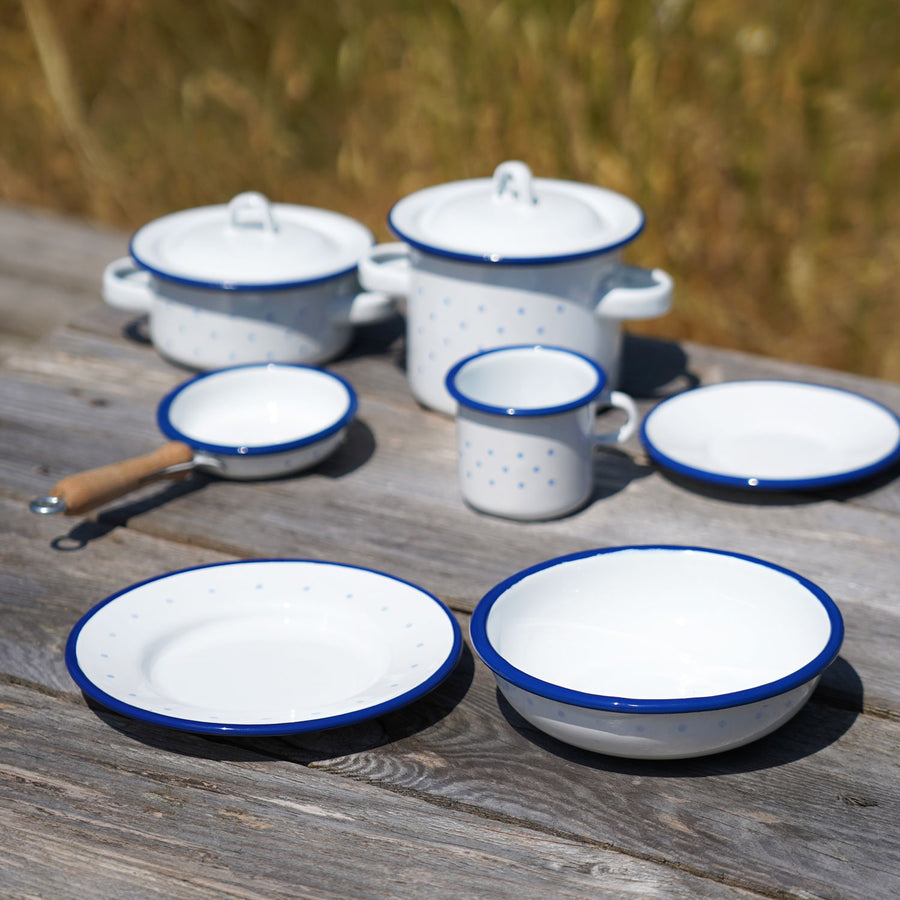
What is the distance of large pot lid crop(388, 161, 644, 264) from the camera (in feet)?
3.77

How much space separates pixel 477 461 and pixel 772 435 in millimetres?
323

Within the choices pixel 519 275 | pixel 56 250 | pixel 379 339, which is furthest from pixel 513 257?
pixel 56 250

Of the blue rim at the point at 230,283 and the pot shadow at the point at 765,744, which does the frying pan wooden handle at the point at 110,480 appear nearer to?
the blue rim at the point at 230,283

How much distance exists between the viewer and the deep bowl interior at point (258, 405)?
3.92ft

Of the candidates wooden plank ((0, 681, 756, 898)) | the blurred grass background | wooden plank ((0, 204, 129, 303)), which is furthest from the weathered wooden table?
the blurred grass background

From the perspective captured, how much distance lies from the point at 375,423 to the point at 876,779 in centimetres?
66

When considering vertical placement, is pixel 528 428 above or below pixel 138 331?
above

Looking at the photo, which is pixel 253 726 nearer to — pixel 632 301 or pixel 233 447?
pixel 233 447

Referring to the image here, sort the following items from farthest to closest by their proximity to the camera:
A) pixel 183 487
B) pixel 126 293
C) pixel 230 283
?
1. pixel 126 293
2. pixel 230 283
3. pixel 183 487

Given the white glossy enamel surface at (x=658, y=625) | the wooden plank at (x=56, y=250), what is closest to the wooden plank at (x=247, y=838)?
the white glossy enamel surface at (x=658, y=625)

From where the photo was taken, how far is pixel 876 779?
77 cm

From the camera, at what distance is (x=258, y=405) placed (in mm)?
1237

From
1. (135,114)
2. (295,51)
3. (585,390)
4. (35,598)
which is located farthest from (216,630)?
(135,114)

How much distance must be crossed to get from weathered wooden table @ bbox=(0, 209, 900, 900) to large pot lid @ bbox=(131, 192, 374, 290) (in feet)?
0.64
